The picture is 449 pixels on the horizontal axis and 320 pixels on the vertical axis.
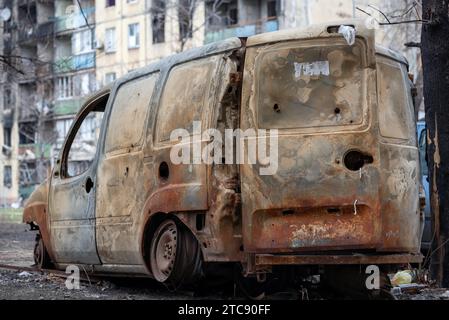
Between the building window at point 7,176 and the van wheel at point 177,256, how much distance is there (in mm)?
52268

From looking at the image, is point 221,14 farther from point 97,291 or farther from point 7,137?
point 97,291

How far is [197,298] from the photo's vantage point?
6.56m

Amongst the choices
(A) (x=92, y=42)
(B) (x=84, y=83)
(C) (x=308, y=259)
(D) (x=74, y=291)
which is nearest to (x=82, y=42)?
(B) (x=84, y=83)

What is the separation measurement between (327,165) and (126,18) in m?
43.9

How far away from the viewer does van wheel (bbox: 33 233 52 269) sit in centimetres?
891

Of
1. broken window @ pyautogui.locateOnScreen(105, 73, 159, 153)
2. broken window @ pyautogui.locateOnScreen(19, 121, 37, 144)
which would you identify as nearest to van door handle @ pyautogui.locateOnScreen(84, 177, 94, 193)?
broken window @ pyautogui.locateOnScreen(105, 73, 159, 153)

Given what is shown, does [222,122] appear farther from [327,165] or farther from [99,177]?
[99,177]

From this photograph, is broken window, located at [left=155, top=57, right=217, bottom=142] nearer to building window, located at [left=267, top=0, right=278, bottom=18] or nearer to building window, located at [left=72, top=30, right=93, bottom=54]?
building window, located at [left=267, top=0, right=278, bottom=18]

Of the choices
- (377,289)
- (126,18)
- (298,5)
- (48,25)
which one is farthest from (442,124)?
(48,25)

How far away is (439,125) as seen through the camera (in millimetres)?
7629

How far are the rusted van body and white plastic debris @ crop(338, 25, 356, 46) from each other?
52 mm

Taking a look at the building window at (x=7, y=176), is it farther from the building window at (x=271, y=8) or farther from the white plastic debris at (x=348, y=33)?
the white plastic debris at (x=348, y=33)

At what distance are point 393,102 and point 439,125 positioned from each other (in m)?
1.68

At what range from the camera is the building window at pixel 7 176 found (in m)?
56.3
